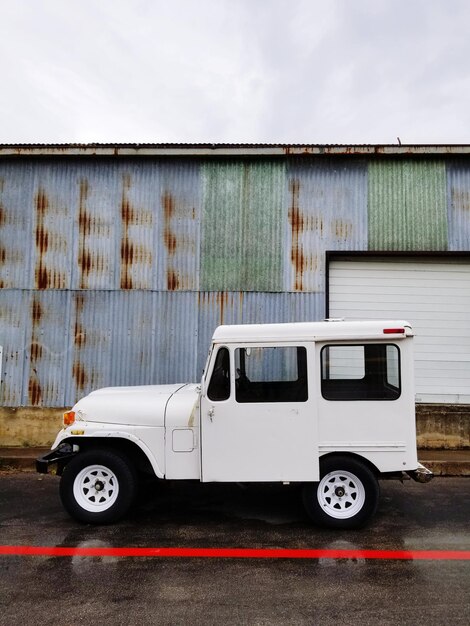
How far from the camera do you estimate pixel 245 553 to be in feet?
15.3

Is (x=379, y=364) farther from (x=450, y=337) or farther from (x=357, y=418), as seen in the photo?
(x=450, y=337)

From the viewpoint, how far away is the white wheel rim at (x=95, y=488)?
5.39 m

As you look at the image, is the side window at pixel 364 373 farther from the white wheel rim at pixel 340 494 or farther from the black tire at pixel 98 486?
the black tire at pixel 98 486

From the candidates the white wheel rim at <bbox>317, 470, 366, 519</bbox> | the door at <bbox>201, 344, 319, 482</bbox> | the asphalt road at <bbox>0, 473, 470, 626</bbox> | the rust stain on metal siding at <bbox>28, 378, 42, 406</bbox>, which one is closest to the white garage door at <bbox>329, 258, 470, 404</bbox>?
the asphalt road at <bbox>0, 473, 470, 626</bbox>

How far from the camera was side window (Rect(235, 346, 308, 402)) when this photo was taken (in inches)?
206

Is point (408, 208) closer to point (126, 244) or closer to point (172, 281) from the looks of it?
point (172, 281)

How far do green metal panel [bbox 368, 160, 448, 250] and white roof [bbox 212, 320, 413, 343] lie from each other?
452cm

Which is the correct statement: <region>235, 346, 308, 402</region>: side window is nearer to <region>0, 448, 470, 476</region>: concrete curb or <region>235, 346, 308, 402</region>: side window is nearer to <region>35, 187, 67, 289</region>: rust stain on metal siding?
<region>0, 448, 470, 476</region>: concrete curb

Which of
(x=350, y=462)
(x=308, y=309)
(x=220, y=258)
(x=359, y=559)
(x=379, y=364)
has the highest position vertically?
(x=220, y=258)

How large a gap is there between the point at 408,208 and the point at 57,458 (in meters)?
7.56

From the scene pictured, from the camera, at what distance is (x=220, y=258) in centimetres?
943

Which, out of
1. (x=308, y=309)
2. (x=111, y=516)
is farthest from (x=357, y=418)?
(x=308, y=309)

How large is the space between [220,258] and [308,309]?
6.36ft

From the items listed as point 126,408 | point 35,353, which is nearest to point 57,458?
point 126,408
